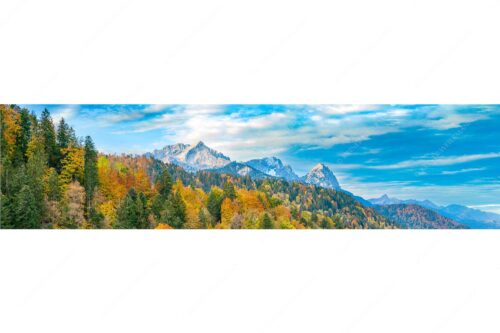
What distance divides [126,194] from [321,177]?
Answer: 11.3 feet

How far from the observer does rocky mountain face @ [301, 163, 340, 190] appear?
1079cm

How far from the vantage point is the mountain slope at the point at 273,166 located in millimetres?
10719

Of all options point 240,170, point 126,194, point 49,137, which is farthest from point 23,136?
point 240,170

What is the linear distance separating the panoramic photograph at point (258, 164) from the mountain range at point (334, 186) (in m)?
0.02

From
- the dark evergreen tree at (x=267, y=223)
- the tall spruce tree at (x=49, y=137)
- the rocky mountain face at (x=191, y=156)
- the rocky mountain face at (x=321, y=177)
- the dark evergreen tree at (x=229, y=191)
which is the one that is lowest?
the dark evergreen tree at (x=267, y=223)

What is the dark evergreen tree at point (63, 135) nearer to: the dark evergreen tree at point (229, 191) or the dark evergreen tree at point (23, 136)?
the dark evergreen tree at point (23, 136)

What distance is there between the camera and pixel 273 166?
35.3 feet

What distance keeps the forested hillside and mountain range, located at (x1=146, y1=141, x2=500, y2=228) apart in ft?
0.39

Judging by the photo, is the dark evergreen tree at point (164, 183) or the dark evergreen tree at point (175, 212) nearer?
the dark evergreen tree at point (175, 212)

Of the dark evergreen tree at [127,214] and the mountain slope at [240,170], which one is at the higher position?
the mountain slope at [240,170]

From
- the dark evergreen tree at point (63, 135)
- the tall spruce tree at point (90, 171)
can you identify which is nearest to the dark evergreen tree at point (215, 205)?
the tall spruce tree at point (90, 171)

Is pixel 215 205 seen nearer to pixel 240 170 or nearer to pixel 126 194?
pixel 240 170
